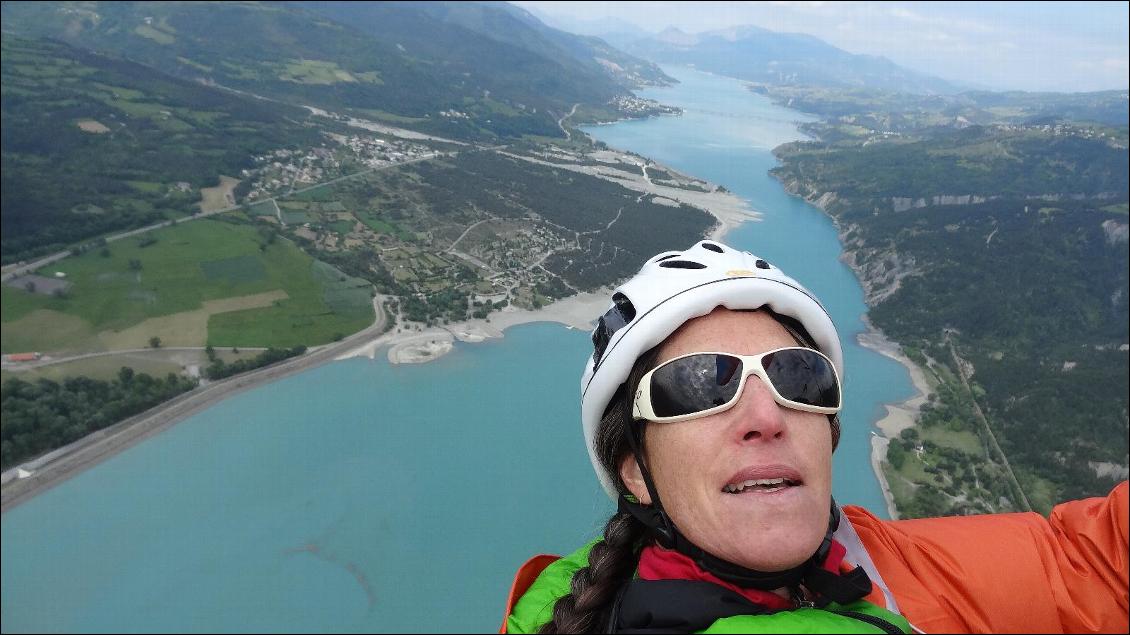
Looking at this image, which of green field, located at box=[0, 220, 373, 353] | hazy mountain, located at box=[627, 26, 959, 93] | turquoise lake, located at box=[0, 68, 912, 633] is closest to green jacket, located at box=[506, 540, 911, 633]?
turquoise lake, located at box=[0, 68, 912, 633]

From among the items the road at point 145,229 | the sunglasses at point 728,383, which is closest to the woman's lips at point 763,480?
the sunglasses at point 728,383

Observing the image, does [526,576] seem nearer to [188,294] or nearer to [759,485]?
[759,485]

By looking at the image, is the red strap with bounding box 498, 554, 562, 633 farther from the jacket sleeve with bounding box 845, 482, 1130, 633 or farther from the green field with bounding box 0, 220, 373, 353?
the green field with bounding box 0, 220, 373, 353

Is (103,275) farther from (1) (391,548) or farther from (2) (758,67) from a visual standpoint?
(2) (758,67)

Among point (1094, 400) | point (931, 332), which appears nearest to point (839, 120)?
point (931, 332)

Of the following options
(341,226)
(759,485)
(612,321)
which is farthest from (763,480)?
(341,226)

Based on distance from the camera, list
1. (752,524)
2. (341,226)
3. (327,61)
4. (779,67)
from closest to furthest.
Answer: (752,524) → (341,226) → (327,61) → (779,67)

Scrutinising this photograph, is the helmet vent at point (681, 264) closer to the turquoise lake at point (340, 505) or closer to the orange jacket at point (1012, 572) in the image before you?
the orange jacket at point (1012, 572)
